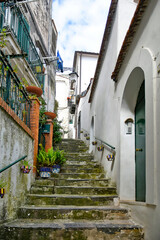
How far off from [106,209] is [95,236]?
2.36 feet

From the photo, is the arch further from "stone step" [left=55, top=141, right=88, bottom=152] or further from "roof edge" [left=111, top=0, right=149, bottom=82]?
"stone step" [left=55, top=141, right=88, bottom=152]

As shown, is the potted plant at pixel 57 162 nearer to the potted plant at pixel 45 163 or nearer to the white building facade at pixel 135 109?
the potted plant at pixel 45 163

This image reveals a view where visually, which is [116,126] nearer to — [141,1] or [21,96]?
[21,96]

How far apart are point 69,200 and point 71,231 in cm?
107

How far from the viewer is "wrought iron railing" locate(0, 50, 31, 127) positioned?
151 inches

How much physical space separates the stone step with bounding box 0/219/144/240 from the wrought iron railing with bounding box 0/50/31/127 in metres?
2.00

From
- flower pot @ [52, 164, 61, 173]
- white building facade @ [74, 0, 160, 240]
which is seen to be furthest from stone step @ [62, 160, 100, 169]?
flower pot @ [52, 164, 61, 173]

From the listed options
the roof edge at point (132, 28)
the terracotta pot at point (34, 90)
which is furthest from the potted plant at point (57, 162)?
the roof edge at point (132, 28)

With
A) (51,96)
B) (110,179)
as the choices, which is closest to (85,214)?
(110,179)

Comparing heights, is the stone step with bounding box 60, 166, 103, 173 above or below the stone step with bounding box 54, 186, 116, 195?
above

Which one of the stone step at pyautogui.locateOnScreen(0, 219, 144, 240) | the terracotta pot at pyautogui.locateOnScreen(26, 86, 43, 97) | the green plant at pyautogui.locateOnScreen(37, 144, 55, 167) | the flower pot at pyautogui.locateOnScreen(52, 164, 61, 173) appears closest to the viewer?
the stone step at pyautogui.locateOnScreen(0, 219, 144, 240)

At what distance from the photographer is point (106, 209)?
4.41 m

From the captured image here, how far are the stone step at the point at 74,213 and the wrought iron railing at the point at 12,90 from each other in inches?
72.8

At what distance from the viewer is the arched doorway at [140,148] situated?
4457 mm
